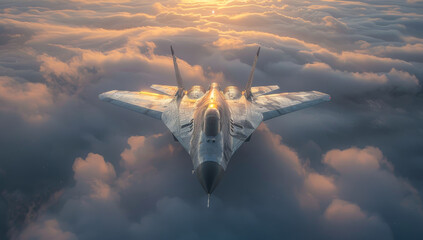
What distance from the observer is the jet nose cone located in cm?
1036

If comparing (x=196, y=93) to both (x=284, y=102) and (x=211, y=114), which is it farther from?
(x=284, y=102)

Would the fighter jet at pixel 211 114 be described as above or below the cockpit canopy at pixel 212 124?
below

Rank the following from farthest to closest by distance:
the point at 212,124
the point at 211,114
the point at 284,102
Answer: the point at 284,102 < the point at 211,114 < the point at 212,124

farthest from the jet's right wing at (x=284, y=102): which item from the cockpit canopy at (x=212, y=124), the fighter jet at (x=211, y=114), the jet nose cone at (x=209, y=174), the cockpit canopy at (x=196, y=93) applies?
the jet nose cone at (x=209, y=174)

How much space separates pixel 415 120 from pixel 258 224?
37.0 metres

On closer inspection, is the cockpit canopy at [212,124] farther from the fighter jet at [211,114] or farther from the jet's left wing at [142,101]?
the jet's left wing at [142,101]

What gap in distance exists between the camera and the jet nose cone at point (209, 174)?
34.0ft

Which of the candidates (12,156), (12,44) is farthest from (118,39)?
(12,156)

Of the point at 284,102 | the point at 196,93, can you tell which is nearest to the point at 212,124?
the point at 196,93

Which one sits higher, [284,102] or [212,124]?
[212,124]

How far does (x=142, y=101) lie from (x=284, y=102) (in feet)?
58.6

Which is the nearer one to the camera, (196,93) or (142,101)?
(142,101)

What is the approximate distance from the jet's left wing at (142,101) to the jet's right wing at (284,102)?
1159 centimetres

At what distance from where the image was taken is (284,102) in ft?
71.4
